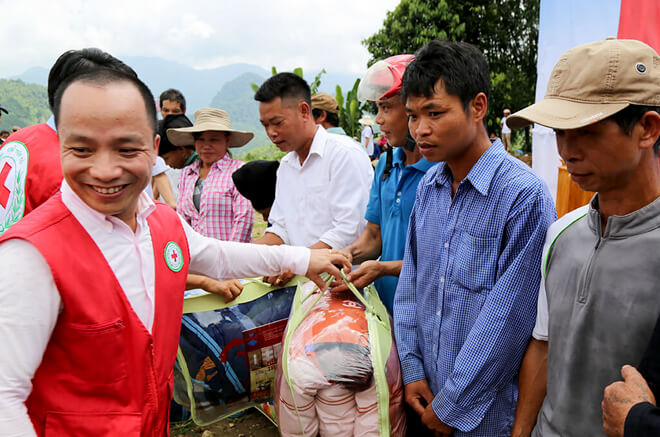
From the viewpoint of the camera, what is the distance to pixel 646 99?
4.07 feet

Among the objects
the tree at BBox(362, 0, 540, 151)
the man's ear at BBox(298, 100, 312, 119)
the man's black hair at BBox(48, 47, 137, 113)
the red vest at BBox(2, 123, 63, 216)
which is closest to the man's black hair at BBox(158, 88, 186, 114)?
the man's ear at BBox(298, 100, 312, 119)

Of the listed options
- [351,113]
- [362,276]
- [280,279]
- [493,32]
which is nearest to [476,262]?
[362,276]

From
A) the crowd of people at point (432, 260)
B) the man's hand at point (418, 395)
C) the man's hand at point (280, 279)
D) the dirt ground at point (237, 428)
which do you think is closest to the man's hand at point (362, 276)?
the crowd of people at point (432, 260)

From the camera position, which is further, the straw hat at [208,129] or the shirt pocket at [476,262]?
the straw hat at [208,129]

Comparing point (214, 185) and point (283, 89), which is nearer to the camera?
point (283, 89)

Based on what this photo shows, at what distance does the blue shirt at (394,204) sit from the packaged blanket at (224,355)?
0.64m

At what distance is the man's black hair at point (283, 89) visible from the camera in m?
3.12

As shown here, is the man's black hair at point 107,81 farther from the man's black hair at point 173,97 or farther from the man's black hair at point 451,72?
the man's black hair at point 173,97

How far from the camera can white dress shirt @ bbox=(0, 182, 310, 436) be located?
1.06m

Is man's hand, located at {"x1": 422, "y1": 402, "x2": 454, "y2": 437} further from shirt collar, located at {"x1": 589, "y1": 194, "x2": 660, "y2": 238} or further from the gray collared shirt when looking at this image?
shirt collar, located at {"x1": 589, "y1": 194, "x2": 660, "y2": 238}

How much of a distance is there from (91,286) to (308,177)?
1.88 meters

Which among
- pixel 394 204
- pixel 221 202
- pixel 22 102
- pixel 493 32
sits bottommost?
pixel 221 202

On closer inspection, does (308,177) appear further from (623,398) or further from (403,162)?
(623,398)

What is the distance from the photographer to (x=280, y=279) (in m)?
2.33
